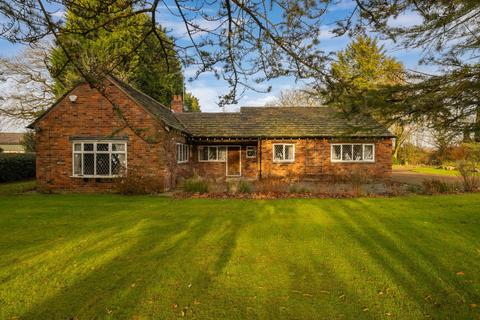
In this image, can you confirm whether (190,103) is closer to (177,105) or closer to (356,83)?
(177,105)

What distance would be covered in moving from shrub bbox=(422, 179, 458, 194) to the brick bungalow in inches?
173

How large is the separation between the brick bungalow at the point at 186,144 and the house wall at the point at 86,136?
44 millimetres

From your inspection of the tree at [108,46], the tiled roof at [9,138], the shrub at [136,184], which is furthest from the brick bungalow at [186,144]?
the tiled roof at [9,138]

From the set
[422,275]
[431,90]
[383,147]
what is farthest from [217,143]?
[422,275]

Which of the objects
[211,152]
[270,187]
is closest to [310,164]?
[211,152]

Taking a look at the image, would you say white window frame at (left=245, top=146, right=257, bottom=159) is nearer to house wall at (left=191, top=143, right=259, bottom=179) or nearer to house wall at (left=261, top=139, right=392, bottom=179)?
house wall at (left=191, top=143, right=259, bottom=179)

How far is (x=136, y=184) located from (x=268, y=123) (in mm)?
11094

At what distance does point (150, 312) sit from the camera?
3.61 m

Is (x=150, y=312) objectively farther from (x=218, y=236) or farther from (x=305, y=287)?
(x=218, y=236)

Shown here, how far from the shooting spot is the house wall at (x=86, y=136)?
14266mm

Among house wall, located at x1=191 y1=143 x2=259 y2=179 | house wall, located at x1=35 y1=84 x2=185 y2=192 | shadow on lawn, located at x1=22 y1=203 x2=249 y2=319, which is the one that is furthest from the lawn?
house wall, located at x1=191 y1=143 x2=259 y2=179

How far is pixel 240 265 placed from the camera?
507cm

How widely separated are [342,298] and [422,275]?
1.62m

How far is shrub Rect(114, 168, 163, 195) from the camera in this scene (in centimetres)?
1338
